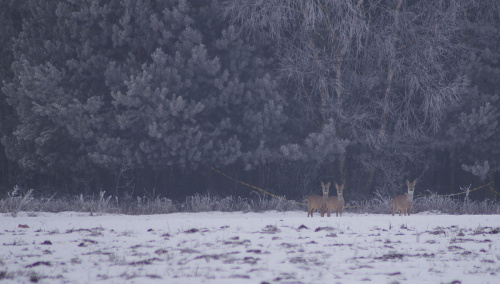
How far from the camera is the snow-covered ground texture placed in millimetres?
5711

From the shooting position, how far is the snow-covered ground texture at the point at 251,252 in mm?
5711

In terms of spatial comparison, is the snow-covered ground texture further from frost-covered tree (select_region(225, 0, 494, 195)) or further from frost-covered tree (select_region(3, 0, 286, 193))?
frost-covered tree (select_region(225, 0, 494, 195))

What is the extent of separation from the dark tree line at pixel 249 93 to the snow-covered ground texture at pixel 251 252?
7104 millimetres

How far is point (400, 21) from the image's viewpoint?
18.9 m

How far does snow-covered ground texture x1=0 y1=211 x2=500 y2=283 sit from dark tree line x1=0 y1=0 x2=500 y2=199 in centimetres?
710

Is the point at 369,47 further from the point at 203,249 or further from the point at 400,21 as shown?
the point at 203,249

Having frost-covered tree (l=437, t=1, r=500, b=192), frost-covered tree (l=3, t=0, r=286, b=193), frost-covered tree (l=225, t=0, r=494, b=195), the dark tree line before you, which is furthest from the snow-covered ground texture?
frost-covered tree (l=225, t=0, r=494, b=195)

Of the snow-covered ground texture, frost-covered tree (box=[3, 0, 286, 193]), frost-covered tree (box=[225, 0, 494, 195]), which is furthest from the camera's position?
frost-covered tree (box=[225, 0, 494, 195])

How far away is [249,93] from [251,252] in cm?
1072

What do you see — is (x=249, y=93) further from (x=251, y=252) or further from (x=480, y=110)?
(x=251, y=252)

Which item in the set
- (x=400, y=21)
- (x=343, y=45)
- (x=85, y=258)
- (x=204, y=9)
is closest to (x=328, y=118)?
(x=343, y=45)

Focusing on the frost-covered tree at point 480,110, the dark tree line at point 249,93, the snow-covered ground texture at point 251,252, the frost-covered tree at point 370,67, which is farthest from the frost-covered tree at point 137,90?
the snow-covered ground texture at point 251,252

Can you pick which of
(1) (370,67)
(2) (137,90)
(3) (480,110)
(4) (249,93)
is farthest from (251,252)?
(1) (370,67)

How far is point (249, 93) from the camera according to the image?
1742cm
